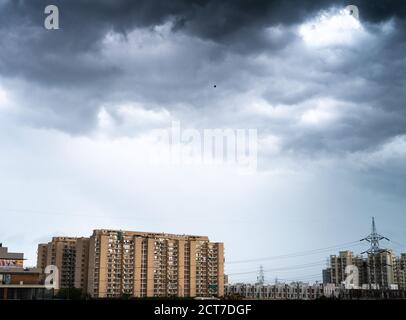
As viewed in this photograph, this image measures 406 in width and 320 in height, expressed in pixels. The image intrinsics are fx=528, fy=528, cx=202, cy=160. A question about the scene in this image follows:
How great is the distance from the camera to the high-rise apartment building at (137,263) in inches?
6181

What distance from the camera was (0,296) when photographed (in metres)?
99.1

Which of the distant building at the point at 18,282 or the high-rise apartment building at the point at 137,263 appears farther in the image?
the high-rise apartment building at the point at 137,263

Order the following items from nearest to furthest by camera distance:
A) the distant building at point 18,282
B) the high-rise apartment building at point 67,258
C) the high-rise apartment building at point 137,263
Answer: the distant building at point 18,282
the high-rise apartment building at point 137,263
the high-rise apartment building at point 67,258

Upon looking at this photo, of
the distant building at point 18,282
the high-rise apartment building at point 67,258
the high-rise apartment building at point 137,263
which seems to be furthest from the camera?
the high-rise apartment building at point 67,258

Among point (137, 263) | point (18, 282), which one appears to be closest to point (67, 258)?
point (137, 263)

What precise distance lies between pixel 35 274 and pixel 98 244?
52.6m

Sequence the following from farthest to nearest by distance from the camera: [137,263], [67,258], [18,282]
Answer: [67,258] < [137,263] < [18,282]

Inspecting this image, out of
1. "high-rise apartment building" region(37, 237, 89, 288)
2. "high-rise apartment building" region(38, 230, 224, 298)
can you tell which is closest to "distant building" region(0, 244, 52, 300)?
"high-rise apartment building" region(38, 230, 224, 298)

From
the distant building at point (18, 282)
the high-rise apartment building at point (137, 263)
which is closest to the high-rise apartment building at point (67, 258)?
the high-rise apartment building at point (137, 263)

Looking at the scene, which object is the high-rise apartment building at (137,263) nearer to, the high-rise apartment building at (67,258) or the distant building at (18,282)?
the high-rise apartment building at (67,258)

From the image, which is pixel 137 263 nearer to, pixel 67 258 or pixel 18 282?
pixel 67 258

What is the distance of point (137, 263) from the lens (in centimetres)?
16238
